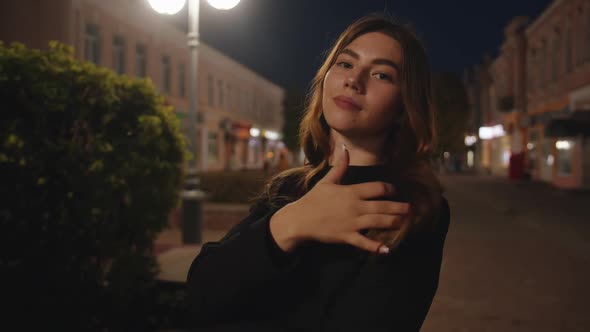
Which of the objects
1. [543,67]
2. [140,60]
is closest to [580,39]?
[543,67]

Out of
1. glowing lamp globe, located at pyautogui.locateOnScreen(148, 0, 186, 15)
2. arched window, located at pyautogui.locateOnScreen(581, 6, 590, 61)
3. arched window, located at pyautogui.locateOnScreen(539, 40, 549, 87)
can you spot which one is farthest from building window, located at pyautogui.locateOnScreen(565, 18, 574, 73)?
glowing lamp globe, located at pyautogui.locateOnScreen(148, 0, 186, 15)

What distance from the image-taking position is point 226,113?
40.3 meters

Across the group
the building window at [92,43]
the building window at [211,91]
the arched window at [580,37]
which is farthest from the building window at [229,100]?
the arched window at [580,37]

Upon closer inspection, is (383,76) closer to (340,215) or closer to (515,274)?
(340,215)

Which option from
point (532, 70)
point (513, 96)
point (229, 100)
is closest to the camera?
point (532, 70)

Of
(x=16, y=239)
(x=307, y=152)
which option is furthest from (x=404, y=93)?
(x=16, y=239)

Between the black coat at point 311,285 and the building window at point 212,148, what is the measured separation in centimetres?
3472

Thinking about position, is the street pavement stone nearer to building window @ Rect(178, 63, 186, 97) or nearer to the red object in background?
the red object in background

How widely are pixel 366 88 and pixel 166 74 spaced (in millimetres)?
29067

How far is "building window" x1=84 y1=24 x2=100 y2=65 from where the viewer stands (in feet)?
67.5

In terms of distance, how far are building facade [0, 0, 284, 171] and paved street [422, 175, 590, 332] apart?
4431 millimetres

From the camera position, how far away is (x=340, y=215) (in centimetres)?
110

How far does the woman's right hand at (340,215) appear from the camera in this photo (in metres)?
1.09

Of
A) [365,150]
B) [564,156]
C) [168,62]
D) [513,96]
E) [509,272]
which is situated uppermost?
[168,62]
